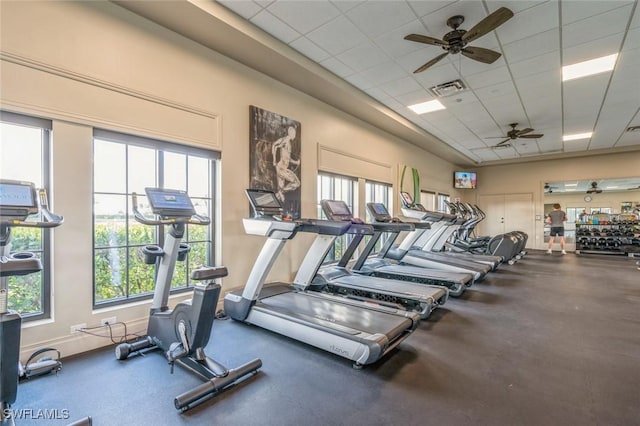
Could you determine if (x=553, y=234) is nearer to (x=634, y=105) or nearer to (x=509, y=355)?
(x=634, y=105)

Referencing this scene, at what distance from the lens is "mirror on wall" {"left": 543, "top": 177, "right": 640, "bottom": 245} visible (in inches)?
466

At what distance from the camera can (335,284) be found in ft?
14.9

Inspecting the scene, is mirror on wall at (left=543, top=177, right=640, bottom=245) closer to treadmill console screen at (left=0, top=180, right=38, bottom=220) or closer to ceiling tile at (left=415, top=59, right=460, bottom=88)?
ceiling tile at (left=415, top=59, right=460, bottom=88)

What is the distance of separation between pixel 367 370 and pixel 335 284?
78.6 inches

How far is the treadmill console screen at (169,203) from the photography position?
8.53ft

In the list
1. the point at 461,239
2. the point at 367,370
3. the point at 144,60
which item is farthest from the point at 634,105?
the point at 144,60

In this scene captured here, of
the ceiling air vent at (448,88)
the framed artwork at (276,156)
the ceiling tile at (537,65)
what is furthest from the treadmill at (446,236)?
the framed artwork at (276,156)

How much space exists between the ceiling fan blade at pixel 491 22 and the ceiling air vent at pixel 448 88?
1.87 metres

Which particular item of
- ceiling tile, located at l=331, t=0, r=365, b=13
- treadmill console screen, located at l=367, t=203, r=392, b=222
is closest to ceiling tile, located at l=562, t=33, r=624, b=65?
ceiling tile, located at l=331, t=0, r=365, b=13

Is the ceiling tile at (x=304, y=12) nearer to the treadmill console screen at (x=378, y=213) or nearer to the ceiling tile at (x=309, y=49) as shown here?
the ceiling tile at (x=309, y=49)

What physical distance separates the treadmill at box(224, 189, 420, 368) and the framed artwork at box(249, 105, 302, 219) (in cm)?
74

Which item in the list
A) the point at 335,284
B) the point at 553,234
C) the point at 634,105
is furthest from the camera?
the point at 553,234

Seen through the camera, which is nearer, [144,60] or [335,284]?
[144,60]

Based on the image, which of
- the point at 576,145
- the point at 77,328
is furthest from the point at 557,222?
the point at 77,328
